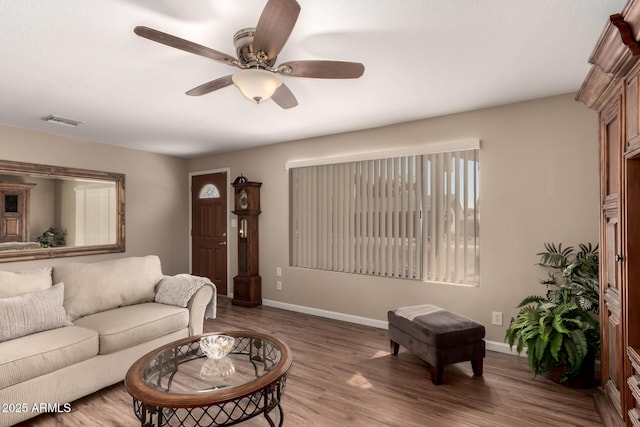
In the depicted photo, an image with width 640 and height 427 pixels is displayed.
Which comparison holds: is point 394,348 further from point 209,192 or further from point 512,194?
point 209,192

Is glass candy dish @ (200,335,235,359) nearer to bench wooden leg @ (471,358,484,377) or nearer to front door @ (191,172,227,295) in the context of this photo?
bench wooden leg @ (471,358,484,377)

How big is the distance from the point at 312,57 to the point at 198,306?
8.06 ft

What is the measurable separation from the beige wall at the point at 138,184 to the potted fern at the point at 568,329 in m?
5.12

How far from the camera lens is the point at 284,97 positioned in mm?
2396

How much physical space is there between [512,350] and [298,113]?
3.15 meters

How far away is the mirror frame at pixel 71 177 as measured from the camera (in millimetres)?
3977

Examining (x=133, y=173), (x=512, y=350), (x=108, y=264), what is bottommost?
(x=512, y=350)

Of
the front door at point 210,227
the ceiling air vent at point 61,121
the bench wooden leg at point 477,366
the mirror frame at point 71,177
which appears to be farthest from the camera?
the front door at point 210,227

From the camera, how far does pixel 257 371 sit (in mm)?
2160

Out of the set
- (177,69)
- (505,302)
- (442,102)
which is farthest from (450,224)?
(177,69)

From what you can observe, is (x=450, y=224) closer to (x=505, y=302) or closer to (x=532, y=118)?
(x=505, y=302)

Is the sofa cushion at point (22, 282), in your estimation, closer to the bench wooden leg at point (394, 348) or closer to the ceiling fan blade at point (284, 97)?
the ceiling fan blade at point (284, 97)

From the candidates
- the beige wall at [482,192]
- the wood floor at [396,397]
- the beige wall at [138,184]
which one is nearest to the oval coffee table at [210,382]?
the wood floor at [396,397]

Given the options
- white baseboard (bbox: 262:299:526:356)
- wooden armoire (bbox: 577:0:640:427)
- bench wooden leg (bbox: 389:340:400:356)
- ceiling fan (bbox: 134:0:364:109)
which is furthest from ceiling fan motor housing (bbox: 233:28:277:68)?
white baseboard (bbox: 262:299:526:356)
